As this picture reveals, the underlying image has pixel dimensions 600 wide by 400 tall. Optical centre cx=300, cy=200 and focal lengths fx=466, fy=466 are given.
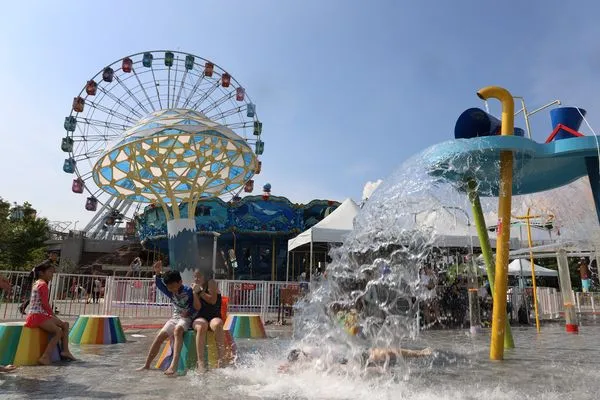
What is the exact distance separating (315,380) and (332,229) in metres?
10.00

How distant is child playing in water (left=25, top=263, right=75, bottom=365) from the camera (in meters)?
6.32

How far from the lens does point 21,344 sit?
241 inches

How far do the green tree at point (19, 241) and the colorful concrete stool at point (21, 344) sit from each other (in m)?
33.3

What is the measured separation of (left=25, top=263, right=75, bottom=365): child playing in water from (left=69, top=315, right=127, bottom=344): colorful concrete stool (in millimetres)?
1958

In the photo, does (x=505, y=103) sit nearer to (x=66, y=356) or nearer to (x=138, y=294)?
(x=66, y=356)

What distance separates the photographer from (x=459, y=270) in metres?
18.8

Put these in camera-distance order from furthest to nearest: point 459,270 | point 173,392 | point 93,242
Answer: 1. point 93,242
2. point 459,270
3. point 173,392

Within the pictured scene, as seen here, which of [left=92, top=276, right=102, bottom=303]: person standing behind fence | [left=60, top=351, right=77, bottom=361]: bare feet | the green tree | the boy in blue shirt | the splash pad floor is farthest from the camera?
the green tree

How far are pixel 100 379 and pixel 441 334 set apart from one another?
817 cm

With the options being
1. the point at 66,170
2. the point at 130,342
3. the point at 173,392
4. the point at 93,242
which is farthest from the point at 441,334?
the point at 93,242

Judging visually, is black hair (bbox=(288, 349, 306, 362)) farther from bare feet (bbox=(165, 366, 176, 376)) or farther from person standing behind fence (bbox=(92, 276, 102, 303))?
person standing behind fence (bbox=(92, 276, 102, 303))

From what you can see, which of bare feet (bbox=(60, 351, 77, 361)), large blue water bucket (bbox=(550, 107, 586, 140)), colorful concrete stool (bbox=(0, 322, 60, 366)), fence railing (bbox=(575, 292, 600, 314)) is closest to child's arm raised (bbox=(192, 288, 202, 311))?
bare feet (bbox=(60, 351, 77, 361))

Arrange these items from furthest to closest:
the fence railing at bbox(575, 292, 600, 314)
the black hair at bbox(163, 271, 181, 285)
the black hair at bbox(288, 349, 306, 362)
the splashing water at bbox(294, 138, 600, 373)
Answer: the fence railing at bbox(575, 292, 600, 314)
the splashing water at bbox(294, 138, 600, 373)
the black hair at bbox(163, 271, 181, 285)
the black hair at bbox(288, 349, 306, 362)

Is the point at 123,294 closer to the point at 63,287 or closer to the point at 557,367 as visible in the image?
the point at 63,287
